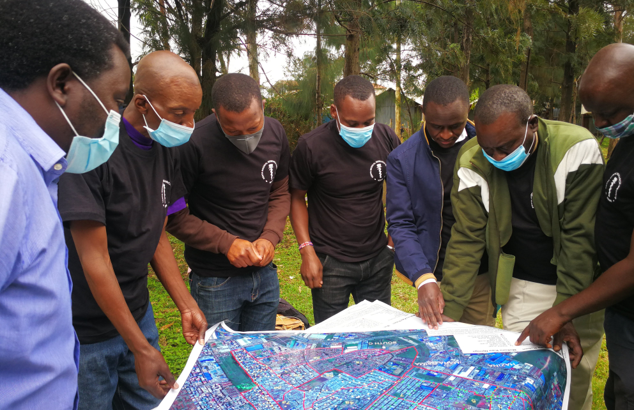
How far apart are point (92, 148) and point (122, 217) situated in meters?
A: 0.56

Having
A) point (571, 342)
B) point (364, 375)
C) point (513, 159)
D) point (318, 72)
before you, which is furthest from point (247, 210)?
point (318, 72)

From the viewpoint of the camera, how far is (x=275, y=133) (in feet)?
8.98

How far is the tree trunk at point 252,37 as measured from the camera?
4.75 meters

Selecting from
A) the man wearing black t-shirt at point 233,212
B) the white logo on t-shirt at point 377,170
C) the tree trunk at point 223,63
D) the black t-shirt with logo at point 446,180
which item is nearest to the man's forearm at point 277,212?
the man wearing black t-shirt at point 233,212

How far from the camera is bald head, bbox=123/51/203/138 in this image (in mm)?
1914

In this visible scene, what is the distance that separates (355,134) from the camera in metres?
2.74

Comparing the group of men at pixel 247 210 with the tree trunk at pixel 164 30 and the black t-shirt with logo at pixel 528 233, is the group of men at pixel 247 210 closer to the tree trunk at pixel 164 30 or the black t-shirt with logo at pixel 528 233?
the black t-shirt with logo at pixel 528 233

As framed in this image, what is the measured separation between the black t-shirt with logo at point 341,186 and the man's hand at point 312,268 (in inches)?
3.8

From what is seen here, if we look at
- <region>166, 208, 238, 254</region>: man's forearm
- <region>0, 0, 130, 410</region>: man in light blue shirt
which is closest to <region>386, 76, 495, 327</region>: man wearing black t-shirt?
<region>166, 208, 238, 254</region>: man's forearm

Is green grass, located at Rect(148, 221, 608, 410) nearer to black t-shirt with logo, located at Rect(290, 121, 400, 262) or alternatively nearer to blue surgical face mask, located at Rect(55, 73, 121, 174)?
black t-shirt with logo, located at Rect(290, 121, 400, 262)

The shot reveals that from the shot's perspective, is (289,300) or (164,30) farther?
(289,300)

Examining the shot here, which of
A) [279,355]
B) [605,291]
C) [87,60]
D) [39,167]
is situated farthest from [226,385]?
[605,291]

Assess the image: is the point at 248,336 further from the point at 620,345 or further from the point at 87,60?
the point at 620,345

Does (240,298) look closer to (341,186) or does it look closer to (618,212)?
(341,186)
